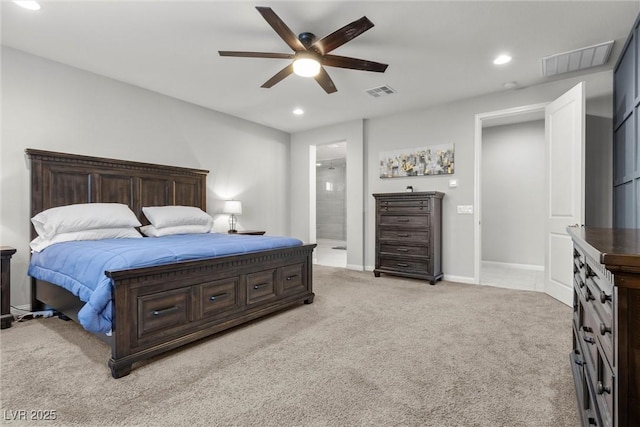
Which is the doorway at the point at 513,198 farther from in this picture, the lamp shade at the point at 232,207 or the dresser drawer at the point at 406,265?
the lamp shade at the point at 232,207

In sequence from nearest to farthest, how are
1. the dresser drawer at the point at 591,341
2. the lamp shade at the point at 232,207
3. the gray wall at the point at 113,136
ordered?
the dresser drawer at the point at 591,341, the gray wall at the point at 113,136, the lamp shade at the point at 232,207

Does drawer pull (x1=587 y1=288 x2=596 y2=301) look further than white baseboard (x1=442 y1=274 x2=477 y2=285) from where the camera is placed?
No

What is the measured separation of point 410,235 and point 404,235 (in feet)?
0.30

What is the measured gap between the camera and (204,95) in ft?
14.2

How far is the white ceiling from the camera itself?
249cm

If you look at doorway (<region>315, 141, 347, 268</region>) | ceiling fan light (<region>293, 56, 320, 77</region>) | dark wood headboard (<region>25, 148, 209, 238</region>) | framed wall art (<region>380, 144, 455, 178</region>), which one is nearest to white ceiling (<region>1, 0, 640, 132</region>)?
ceiling fan light (<region>293, 56, 320, 77</region>)

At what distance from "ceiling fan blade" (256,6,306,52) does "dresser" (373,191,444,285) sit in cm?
270

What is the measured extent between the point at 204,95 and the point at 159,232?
2.00 m

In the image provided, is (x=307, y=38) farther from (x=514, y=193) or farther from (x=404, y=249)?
(x=514, y=193)

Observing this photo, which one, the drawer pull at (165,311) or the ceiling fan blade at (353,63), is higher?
the ceiling fan blade at (353,63)

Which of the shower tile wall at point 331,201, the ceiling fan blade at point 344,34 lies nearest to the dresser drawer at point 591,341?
the ceiling fan blade at point 344,34

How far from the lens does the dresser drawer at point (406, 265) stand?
4410 millimetres

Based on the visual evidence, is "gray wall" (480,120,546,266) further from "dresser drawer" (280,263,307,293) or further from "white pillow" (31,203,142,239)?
"white pillow" (31,203,142,239)

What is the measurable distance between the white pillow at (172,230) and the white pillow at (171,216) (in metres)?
0.04
